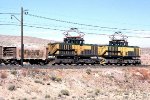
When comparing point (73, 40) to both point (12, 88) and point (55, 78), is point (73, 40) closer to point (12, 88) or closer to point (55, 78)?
point (55, 78)

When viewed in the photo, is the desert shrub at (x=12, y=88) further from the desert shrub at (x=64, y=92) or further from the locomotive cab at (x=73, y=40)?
the locomotive cab at (x=73, y=40)

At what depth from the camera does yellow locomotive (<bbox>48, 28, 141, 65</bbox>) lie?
177ft

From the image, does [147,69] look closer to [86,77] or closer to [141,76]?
[141,76]

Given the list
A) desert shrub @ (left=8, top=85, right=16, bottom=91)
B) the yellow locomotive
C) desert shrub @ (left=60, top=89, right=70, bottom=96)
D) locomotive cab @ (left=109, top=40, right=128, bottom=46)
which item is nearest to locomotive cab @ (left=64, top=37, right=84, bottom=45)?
the yellow locomotive

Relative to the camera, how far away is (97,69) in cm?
4641

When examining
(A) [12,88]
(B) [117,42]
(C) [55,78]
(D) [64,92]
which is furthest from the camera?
(B) [117,42]

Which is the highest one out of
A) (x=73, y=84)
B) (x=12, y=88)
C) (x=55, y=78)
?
(x=55, y=78)

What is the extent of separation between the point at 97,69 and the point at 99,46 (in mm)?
13840

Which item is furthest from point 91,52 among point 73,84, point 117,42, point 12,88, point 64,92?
point 12,88

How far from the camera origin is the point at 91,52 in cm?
5753

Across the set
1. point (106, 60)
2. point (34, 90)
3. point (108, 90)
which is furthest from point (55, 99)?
point (106, 60)

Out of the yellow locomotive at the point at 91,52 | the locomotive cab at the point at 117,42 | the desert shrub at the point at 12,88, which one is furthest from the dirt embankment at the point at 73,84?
the locomotive cab at the point at 117,42

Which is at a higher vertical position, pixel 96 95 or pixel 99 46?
pixel 99 46

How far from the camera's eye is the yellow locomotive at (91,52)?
5381 cm
